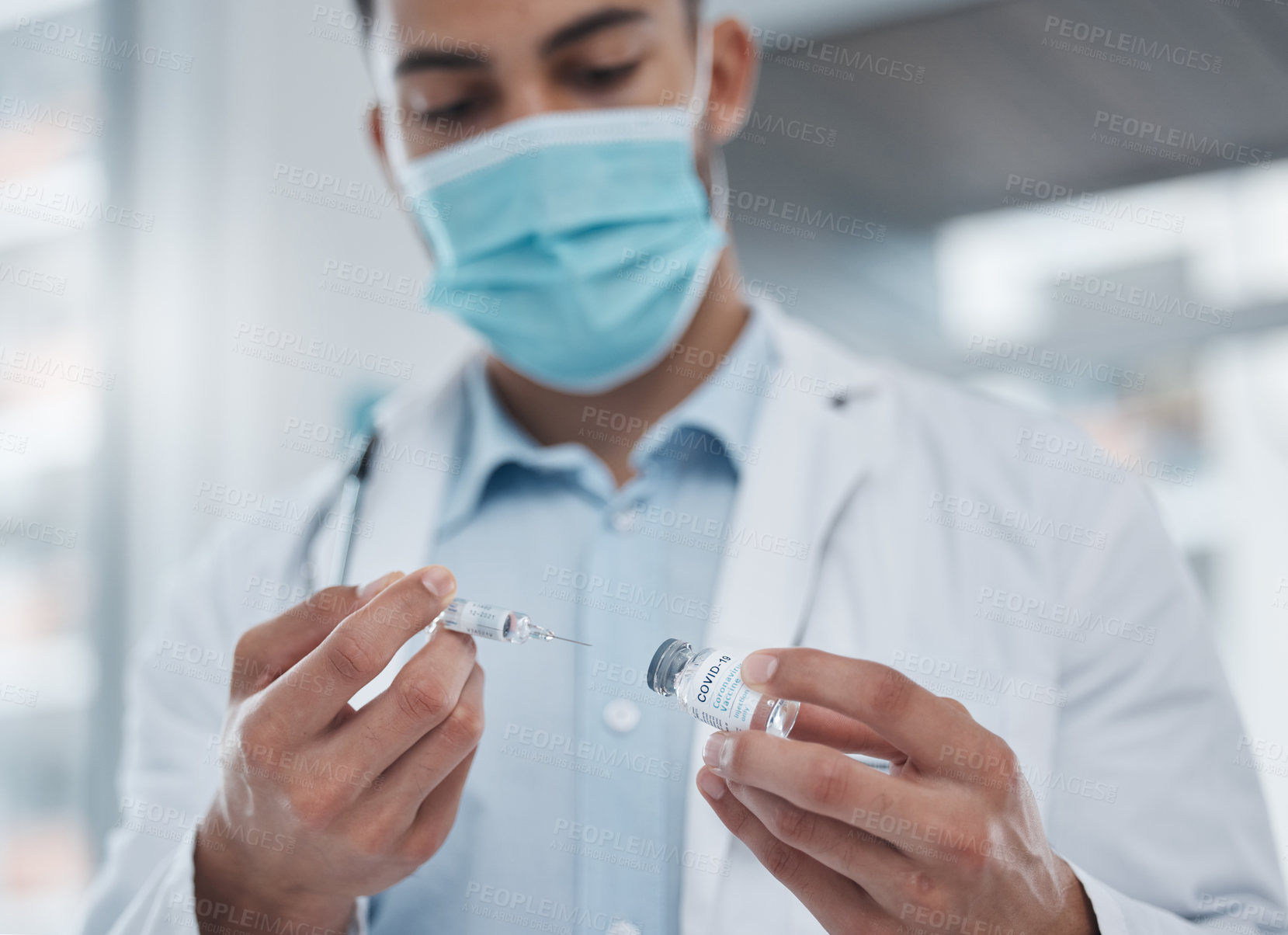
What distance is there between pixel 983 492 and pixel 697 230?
530mm

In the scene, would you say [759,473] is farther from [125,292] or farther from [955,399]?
[125,292]

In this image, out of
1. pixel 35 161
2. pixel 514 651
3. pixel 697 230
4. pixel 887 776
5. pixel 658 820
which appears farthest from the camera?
pixel 35 161

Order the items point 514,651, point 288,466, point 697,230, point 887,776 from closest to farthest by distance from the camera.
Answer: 1. point 887,776
2. point 514,651
3. point 697,230
4. point 288,466

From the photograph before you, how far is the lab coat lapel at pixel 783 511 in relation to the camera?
1.06 meters

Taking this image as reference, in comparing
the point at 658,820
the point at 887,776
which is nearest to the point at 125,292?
the point at 658,820

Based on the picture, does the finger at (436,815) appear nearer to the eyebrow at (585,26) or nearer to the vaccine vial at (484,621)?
the vaccine vial at (484,621)

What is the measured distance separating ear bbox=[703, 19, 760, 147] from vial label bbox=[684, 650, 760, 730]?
0.91 m

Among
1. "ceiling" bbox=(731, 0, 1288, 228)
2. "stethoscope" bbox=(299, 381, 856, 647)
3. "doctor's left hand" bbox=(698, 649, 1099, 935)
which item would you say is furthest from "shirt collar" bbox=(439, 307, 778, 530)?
"ceiling" bbox=(731, 0, 1288, 228)

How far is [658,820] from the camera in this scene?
3.67ft

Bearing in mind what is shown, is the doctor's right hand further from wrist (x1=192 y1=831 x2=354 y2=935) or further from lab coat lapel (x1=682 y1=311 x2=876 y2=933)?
lab coat lapel (x1=682 y1=311 x2=876 y2=933)

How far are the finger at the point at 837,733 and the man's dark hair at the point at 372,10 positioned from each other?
100 cm

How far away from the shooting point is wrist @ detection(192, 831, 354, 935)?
3.23 ft

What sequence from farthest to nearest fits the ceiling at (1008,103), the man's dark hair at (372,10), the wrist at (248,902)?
the ceiling at (1008,103) → the man's dark hair at (372,10) → the wrist at (248,902)

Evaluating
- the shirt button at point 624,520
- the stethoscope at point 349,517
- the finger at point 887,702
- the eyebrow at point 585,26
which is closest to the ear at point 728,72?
the eyebrow at point 585,26
